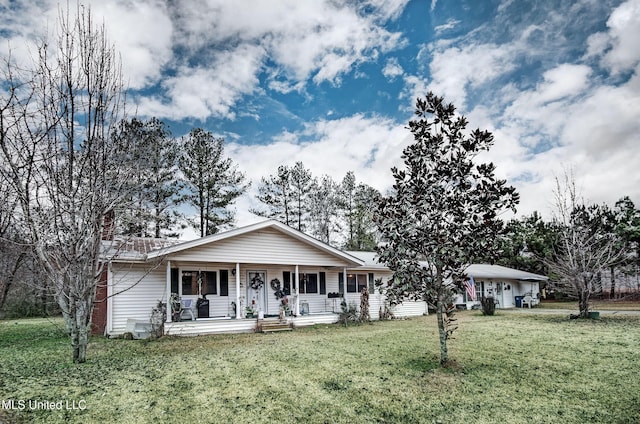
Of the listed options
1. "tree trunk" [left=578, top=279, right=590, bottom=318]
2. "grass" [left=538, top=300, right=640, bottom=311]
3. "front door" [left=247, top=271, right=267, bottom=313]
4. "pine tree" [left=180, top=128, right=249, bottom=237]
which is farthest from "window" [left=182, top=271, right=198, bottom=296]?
"grass" [left=538, top=300, right=640, bottom=311]

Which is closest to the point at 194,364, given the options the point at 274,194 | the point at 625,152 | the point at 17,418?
the point at 17,418

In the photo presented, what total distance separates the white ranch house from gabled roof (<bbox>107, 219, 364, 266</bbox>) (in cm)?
3

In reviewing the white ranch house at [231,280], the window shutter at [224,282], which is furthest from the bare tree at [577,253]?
the window shutter at [224,282]

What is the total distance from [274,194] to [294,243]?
16866mm

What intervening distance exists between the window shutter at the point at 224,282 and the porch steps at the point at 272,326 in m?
2.23

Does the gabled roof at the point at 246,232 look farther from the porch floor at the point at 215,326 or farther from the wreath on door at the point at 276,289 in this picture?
the porch floor at the point at 215,326

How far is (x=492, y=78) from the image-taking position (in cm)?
1358

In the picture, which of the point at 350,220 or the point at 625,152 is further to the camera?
the point at 350,220

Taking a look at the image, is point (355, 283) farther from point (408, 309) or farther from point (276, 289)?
point (276, 289)

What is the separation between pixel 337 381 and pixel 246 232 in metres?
8.93

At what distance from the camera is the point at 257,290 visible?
656 inches

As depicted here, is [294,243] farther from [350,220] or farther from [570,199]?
[350,220]

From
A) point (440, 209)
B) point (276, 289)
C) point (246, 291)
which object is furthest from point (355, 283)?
point (440, 209)

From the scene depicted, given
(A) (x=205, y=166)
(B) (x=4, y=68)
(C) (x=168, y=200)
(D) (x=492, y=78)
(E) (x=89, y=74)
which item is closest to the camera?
(B) (x=4, y=68)
